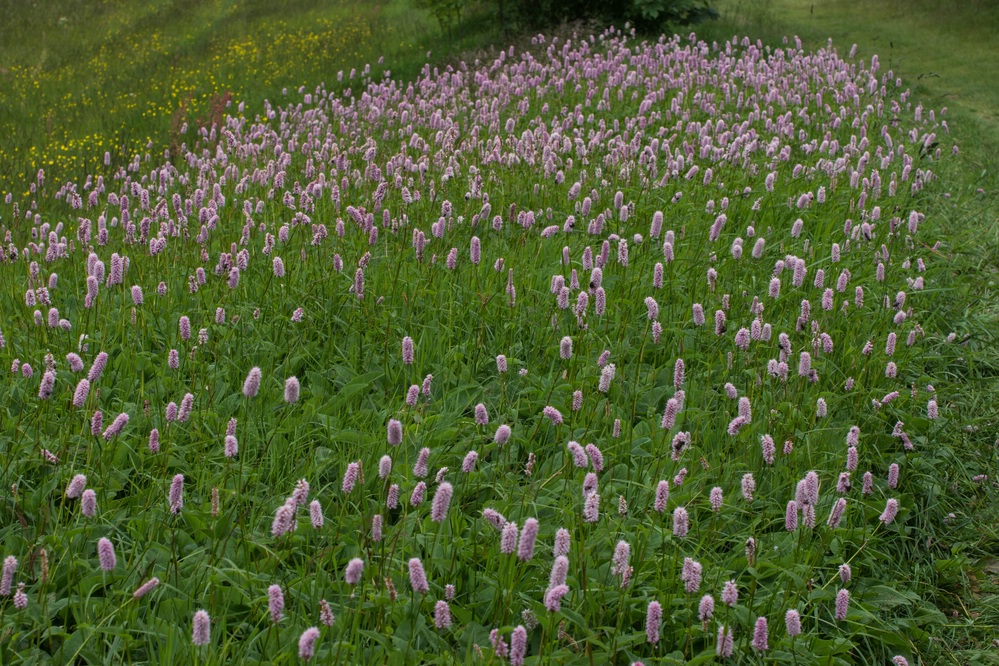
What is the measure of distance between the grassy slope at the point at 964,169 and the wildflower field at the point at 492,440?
0.07m

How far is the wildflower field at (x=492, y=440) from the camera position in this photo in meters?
2.63

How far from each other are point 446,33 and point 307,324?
13.1 meters

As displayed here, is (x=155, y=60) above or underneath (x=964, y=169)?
above

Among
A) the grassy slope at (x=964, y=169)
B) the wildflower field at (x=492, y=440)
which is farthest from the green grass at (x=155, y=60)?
the grassy slope at (x=964, y=169)

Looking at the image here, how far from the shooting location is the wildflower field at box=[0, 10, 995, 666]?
2.63 m

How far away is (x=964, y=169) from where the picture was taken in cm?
869

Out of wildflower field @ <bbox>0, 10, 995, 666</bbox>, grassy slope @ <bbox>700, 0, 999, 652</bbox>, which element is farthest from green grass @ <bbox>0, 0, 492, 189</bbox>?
grassy slope @ <bbox>700, 0, 999, 652</bbox>

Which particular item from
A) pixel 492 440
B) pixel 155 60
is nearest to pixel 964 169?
pixel 492 440

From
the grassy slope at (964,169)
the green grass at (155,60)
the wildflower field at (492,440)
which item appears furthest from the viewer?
the green grass at (155,60)

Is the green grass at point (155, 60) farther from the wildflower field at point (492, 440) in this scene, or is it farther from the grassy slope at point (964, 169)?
the grassy slope at point (964, 169)

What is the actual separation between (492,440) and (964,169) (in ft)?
23.7

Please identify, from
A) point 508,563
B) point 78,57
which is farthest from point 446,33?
point 508,563

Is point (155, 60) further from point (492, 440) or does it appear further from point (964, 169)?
point (492, 440)

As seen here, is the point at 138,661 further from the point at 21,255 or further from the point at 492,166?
the point at 492,166
